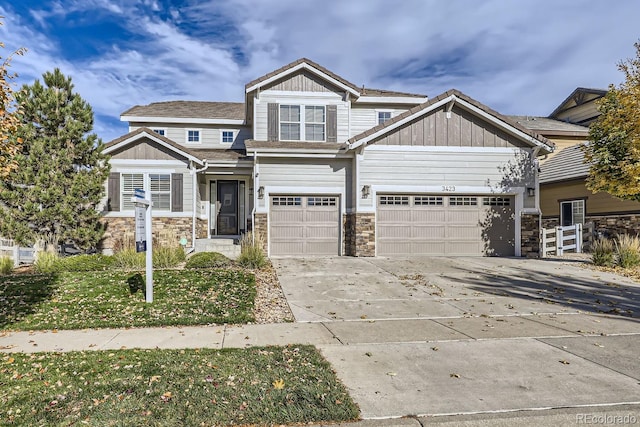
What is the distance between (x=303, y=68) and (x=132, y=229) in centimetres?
881

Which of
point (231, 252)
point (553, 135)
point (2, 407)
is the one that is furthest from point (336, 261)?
point (553, 135)

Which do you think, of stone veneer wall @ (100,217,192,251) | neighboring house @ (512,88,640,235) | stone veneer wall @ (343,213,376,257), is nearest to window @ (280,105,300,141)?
stone veneer wall @ (343,213,376,257)

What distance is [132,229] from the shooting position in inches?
568

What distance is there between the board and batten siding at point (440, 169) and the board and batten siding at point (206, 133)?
732 cm

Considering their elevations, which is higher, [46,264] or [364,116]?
[364,116]

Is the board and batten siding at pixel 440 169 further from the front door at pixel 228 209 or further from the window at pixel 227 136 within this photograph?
the window at pixel 227 136

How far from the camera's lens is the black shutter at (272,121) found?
15.1 m

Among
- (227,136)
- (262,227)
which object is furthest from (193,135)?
(262,227)

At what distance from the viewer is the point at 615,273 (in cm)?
1134

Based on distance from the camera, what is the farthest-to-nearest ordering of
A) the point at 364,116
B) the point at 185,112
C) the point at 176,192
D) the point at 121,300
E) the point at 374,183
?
1. the point at 185,112
2. the point at 364,116
3. the point at 176,192
4. the point at 374,183
5. the point at 121,300

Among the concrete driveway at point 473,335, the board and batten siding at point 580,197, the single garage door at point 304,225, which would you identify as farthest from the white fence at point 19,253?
the board and batten siding at point 580,197

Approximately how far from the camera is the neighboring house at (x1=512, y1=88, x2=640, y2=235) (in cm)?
1592

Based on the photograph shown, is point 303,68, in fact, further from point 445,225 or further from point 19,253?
point 19,253

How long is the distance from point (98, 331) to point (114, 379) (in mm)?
2486
